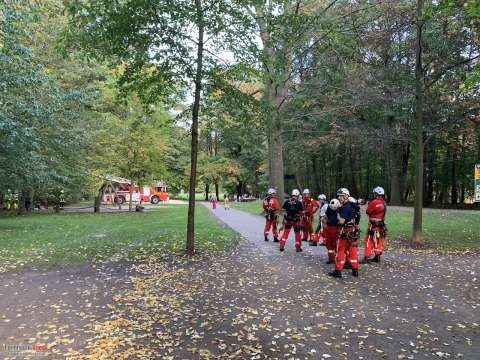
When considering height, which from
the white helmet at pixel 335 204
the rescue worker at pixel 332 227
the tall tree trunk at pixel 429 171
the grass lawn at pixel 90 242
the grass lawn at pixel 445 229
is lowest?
the grass lawn at pixel 90 242

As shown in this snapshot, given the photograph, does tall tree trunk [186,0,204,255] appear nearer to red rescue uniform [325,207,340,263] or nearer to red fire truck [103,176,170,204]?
red rescue uniform [325,207,340,263]

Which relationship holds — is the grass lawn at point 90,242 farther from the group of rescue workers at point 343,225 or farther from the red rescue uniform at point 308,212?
the red rescue uniform at point 308,212

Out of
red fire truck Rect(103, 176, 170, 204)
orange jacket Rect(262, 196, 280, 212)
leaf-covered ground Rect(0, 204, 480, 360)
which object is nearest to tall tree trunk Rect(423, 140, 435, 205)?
orange jacket Rect(262, 196, 280, 212)

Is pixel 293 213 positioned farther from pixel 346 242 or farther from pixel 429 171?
pixel 429 171

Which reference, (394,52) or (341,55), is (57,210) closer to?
(341,55)

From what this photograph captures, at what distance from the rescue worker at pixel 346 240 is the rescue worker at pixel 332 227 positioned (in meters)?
0.36

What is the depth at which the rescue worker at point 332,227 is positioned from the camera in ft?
30.8

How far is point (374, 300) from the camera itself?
7.11m

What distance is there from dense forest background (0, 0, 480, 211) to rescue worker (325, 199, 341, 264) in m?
3.45

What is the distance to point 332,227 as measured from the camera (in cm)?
965

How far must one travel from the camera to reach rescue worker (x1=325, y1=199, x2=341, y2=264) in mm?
9383

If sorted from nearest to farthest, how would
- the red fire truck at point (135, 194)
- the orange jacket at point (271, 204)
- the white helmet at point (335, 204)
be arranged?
the white helmet at point (335, 204) → the orange jacket at point (271, 204) → the red fire truck at point (135, 194)

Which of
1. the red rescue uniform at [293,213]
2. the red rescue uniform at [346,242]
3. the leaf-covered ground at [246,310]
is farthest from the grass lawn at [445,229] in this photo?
the red rescue uniform at [346,242]

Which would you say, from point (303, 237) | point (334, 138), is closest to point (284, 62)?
point (303, 237)
